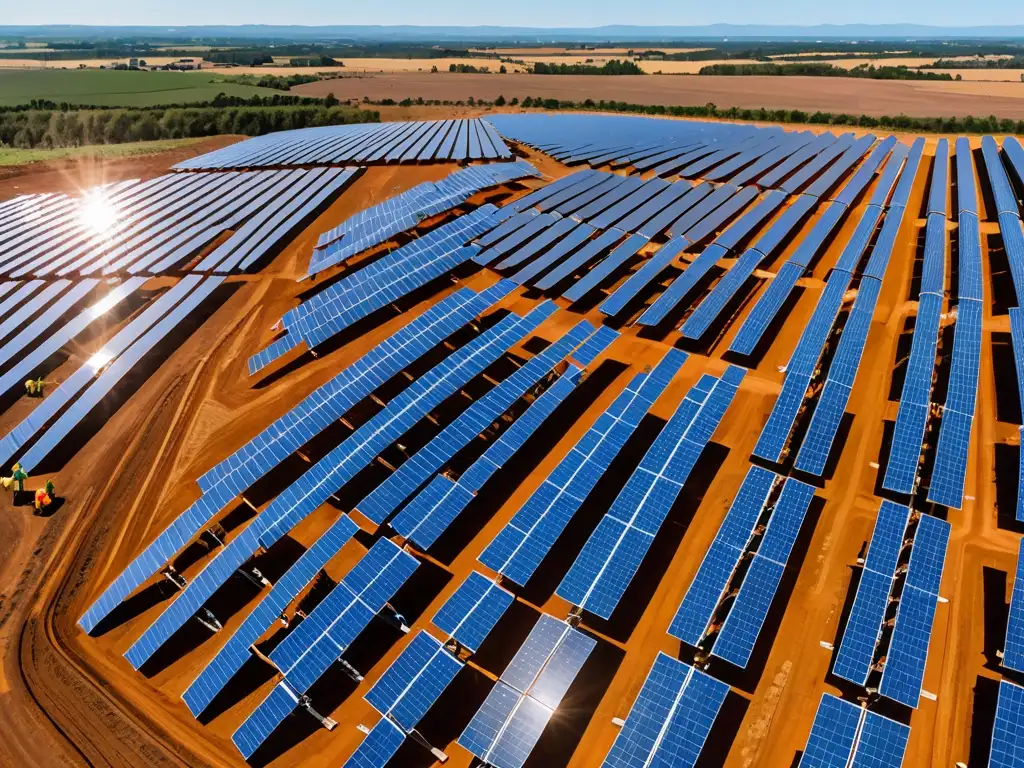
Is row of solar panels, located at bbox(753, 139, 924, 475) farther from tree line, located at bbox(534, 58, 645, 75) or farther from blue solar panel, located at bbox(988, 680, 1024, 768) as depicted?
tree line, located at bbox(534, 58, 645, 75)

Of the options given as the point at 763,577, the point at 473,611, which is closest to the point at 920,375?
the point at 763,577

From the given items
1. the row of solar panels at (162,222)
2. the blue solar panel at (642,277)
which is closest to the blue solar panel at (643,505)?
the blue solar panel at (642,277)

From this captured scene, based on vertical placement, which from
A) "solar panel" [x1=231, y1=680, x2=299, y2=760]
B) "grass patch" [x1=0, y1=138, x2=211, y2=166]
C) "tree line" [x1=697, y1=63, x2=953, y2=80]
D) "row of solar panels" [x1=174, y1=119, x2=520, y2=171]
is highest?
"tree line" [x1=697, y1=63, x2=953, y2=80]

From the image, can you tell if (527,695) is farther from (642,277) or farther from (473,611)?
(642,277)

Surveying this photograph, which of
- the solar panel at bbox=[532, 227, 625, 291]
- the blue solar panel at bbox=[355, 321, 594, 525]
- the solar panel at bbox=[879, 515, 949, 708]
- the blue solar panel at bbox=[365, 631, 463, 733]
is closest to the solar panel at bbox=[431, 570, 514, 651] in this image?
the blue solar panel at bbox=[365, 631, 463, 733]

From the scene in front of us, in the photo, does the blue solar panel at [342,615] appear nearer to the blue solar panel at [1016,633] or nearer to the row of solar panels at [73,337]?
the row of solar panels at [73,337]
